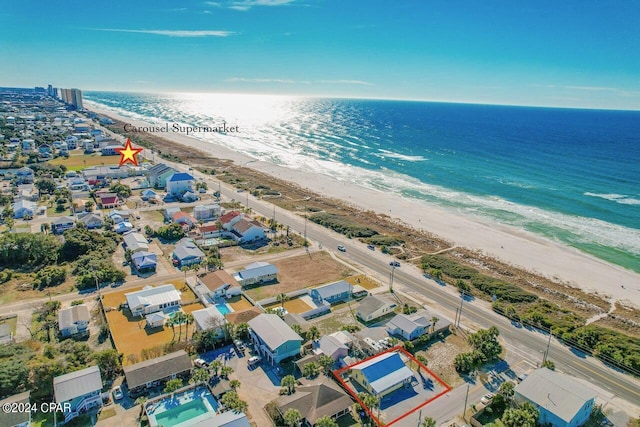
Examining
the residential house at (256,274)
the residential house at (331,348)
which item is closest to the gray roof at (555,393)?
the residential house at (331,348)

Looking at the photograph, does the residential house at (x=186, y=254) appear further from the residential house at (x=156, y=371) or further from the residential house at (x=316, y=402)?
the residential house at (x=316, y=402)

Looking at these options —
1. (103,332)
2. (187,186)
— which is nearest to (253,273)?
(103,332)

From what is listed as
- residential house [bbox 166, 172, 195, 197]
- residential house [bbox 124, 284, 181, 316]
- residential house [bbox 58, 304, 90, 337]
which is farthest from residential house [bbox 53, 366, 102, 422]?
residential house [bbox 166, 172, 195, 197]

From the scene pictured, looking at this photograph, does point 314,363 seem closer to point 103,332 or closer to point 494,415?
point 494,415

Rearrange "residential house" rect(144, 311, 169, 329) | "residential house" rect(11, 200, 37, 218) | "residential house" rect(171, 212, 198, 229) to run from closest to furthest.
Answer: "residential house" rect(144, 311, 169, 329) < "residential house" rect(171, 212, 198, 229) < "residential house" rect(11, 200, 37, 218)

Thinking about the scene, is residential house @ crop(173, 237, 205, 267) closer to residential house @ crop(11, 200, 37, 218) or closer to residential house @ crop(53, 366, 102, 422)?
residential house @ crop(53, 366, 102, 422)

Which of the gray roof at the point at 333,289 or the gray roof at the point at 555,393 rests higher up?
the gray roof at the point at 555,393
